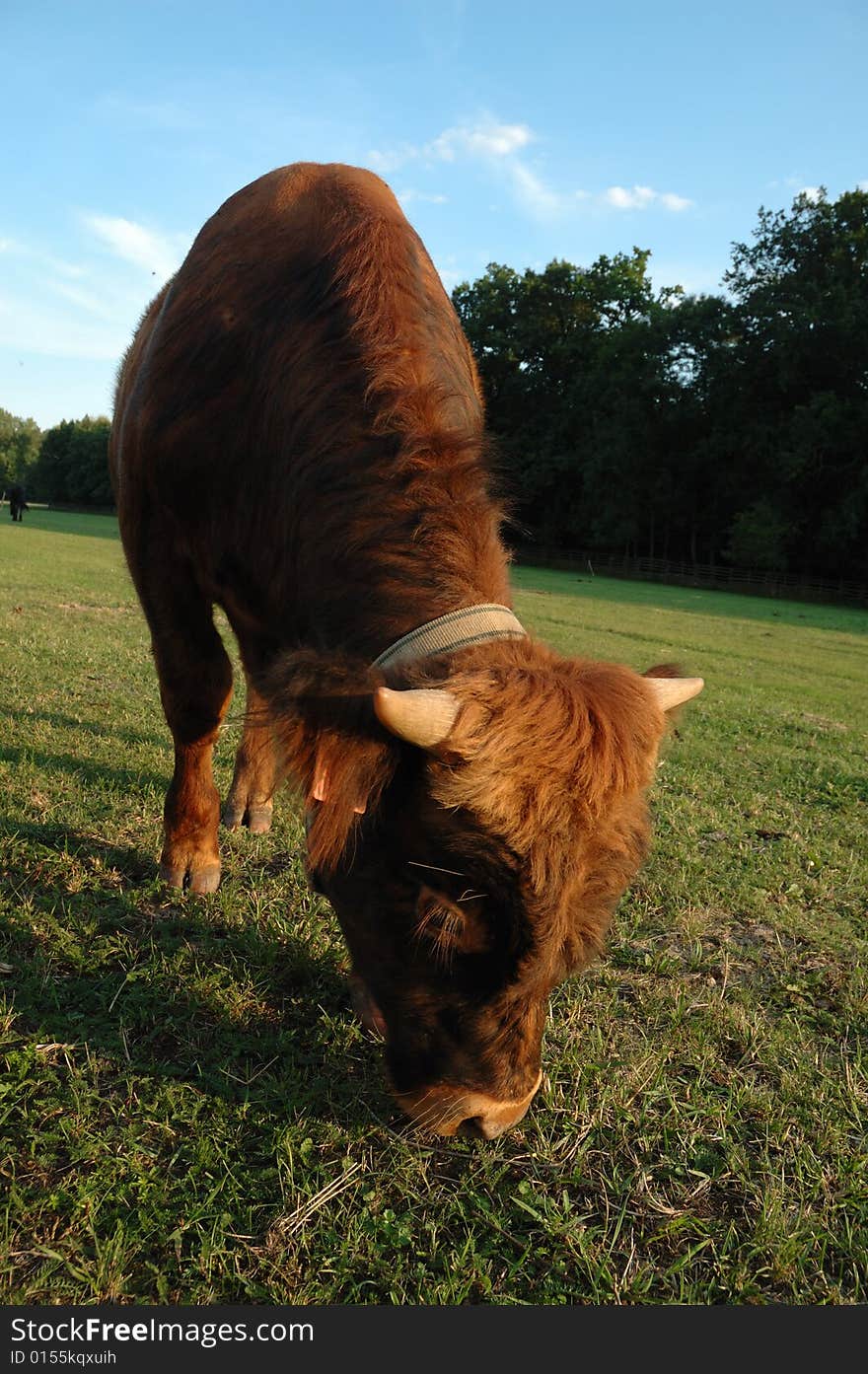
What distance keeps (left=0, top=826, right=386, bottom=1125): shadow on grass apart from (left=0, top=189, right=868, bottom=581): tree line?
45.5 metres

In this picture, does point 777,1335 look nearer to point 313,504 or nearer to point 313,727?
point 313,727

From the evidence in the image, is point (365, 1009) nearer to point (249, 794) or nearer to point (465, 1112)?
point (465, 1112)

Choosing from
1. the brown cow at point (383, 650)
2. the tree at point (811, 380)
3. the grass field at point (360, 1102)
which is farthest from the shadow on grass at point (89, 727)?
the tree at point (811, 380)

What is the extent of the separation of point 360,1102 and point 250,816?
2.59m

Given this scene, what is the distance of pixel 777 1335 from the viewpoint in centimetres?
217

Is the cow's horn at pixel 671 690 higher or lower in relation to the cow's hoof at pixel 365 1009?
higher

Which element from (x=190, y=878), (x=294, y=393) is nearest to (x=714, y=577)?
(x=190, y=878)

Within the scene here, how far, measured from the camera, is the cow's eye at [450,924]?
2.36 m

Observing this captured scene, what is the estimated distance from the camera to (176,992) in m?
3.26

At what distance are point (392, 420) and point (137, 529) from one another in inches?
69.9

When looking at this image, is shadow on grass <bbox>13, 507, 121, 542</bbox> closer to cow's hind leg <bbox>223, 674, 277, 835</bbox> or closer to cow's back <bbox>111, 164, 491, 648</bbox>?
cow's hind leg <bbox>223, 674, 277, 835</bbox>

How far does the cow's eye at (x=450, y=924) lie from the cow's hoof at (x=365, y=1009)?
0.72m

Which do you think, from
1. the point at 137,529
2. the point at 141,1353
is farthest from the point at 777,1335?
the point at 137,529

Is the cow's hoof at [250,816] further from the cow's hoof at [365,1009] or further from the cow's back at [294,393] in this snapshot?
the cow's hoof at [365,1009]
